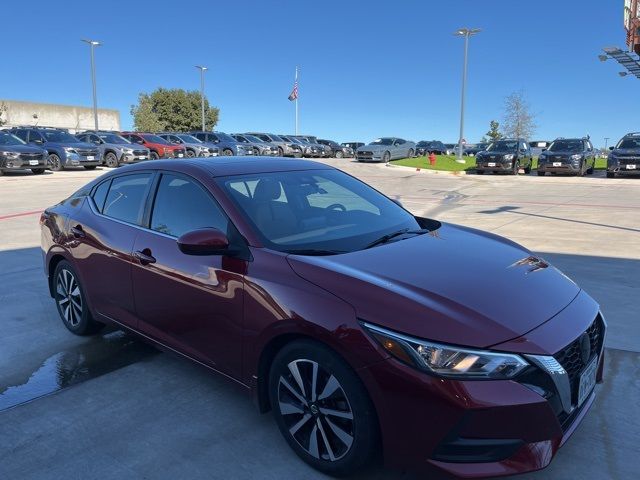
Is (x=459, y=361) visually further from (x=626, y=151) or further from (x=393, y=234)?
(x=626, y=151)

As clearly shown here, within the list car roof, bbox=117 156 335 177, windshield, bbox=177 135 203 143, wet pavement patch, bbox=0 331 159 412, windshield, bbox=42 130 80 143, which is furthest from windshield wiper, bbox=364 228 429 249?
windshield, bbox=177 135 203 143

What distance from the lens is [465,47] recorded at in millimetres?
32844

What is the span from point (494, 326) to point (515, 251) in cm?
123

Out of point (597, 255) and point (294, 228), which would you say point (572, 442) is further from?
point (597, 255)

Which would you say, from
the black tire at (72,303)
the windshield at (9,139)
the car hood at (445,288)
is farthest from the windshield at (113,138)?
the car hood at (445,288)

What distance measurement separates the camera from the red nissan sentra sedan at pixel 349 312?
7.28 feet

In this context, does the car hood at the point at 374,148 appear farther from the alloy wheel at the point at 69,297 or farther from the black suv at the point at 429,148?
the alloy wheel at the point at 69,297

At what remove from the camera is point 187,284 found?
3203mm

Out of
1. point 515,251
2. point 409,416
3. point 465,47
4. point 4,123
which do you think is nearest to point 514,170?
point 465,47

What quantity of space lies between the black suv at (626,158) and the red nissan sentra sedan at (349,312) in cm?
2080

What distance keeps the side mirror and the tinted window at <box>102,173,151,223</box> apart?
1.01 meters

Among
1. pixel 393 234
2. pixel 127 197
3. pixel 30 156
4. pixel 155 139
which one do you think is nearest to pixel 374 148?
pixel 155 139

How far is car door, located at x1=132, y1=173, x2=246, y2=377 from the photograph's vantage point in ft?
9.78

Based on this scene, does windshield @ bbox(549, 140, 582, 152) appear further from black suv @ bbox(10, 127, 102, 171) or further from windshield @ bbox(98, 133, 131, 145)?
black suv @ bbox(10, 127, 102, 171)
